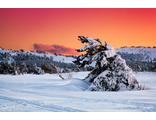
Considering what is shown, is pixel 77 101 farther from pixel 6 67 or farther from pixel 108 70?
pixel 6 67

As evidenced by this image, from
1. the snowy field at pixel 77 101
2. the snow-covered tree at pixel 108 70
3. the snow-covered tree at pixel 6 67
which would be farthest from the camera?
the snow-covered tree at pixel 6 67

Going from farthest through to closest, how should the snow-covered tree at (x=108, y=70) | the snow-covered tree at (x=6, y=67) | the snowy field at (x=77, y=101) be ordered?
the snow-covered tree at (x=6, y=67)
the snow-covered tree at (x=108, y=70)
the snowy field at (x=77, y=101)

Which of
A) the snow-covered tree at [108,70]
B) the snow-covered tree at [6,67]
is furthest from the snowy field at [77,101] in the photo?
the snow-covered tree at [6,67]

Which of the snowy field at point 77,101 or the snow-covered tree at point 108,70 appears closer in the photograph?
the snowy field at point 77,101

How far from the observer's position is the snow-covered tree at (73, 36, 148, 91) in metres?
9.39

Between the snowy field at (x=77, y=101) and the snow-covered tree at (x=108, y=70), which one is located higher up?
the snow-covered tree at (x=108, y=70)

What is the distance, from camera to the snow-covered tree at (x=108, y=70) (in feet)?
30.8

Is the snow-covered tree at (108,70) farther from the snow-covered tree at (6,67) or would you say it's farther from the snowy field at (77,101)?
the snow-covered tree at (6,67)

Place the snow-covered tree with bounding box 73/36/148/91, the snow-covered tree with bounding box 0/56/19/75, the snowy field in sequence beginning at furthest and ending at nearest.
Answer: the snow-covered tree with bounding box 0/56/19/75, the snow-covered tree with bounding box 73/36/148/91, the snowy field

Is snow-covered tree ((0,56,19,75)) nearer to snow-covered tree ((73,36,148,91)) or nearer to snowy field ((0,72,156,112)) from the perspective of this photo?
snowy field ((0,72,156,112))

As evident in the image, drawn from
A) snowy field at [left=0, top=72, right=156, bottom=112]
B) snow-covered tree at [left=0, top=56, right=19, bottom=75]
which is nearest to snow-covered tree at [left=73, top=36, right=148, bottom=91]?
snowy field at [left=0, top=72, right=156, bottom=112]

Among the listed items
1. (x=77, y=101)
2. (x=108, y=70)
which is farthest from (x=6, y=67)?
(x=77, y=101)
